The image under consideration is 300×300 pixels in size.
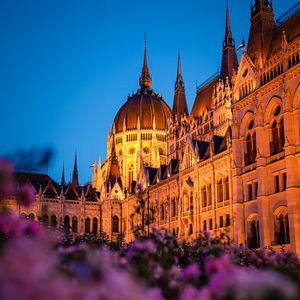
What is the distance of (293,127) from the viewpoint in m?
39.5

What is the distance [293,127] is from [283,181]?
14.8ft

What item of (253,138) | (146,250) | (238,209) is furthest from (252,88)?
(146,250)

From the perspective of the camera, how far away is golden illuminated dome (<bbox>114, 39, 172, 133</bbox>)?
11156 cm

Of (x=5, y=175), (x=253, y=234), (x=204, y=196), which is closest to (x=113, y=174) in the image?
(x=204, y=196)

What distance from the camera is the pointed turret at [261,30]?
4614cm

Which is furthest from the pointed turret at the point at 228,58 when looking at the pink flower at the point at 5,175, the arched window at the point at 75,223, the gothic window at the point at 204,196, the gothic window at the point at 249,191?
the pink flower at the point at 5,175

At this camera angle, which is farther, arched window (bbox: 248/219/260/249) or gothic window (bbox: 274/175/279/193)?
arched window (bbox: 248/219/260/249)

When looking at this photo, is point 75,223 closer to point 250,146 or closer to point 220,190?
point 220,190

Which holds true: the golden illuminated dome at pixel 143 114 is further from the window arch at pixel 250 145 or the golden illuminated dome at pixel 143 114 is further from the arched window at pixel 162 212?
the window arch at pixel 250 145

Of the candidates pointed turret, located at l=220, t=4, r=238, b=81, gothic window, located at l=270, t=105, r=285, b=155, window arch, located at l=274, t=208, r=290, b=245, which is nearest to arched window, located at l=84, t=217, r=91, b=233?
pointed turret, located at l=220, t=4, r=238, b=81

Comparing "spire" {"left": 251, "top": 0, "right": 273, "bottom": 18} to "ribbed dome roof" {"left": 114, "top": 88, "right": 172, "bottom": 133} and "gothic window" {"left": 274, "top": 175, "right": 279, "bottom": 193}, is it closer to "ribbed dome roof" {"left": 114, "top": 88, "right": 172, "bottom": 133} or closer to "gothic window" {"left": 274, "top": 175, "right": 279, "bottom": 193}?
"gothic window" {"left": 274, "top": 175, "right": 279, "bottom": 193}

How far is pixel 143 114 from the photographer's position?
11194 centimetres

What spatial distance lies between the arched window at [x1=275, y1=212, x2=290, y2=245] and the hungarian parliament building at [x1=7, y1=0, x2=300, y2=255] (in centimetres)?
8

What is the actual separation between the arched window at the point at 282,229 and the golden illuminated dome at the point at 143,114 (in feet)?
236
